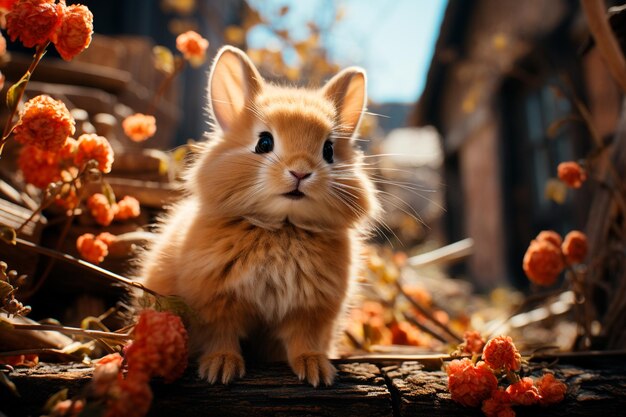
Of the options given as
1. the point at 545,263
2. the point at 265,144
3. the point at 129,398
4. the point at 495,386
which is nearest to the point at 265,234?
the point at 265,144

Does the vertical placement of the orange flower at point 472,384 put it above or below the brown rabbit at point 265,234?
below

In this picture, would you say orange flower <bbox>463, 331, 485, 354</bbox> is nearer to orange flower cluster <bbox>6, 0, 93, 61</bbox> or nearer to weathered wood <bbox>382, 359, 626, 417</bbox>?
weathered wood <bbox>382, 359, 626, 417</bbox>

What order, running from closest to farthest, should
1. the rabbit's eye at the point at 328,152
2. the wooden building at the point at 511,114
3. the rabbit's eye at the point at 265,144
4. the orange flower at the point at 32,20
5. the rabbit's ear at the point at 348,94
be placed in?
the orange flower at the point at 32,20 < the rabbit's eye at the point at 265,144 < the rabbit's eye at the point at 328,152 < the rabbit's ear at the point at 348,94 < the wooden building at the point at 511,114

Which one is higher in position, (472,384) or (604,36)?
(604,36)

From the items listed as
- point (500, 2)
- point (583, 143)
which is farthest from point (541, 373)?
point (500, 2)

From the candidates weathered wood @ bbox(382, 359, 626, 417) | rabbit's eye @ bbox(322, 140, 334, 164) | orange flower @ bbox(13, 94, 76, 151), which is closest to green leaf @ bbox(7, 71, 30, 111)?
orange flower @ bbox(13, 94, 76, 151)

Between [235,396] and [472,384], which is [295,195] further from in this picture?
[472,384]

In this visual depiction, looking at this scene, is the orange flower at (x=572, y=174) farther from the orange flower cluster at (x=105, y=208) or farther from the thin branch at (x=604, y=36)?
the orange flower cluster at (x=105, y=208)

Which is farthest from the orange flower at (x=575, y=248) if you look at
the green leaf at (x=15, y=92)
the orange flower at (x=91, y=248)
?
the green leaf at (x=15, y=92)
